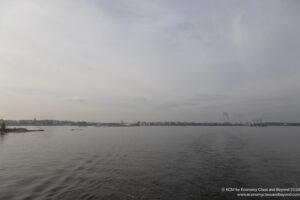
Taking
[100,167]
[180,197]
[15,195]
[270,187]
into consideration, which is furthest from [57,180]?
[270,187]

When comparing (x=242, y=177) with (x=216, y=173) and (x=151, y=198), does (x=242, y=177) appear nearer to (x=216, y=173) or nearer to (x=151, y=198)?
(x=216, y=173)

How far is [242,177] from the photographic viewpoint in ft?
65.8

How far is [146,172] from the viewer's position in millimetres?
22172

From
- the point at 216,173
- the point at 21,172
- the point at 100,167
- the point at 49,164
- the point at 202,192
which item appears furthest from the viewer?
the point at 49,164

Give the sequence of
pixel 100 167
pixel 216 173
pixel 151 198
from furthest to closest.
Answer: pixel 100 167 < pixel 216 173 < pixel 151 198

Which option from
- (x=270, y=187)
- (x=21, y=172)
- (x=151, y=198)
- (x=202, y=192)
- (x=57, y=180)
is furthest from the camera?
(x=21, y=172)

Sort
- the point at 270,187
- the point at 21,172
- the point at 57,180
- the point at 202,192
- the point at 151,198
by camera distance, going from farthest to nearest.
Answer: the point at 21,172 < the point at 57,180 < the point at 270,187 < the point at 202,192 < the point at 151,198

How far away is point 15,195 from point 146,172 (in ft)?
40.3

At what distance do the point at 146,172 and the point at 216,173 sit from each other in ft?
25.2

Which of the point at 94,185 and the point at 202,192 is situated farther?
the point at 94,185

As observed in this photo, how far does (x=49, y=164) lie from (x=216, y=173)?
2191 cm

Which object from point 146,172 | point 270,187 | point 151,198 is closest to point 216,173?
point 270,187

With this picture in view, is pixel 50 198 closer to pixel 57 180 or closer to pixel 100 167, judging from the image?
pixel 57 180

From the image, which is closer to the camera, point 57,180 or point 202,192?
point 202,192
